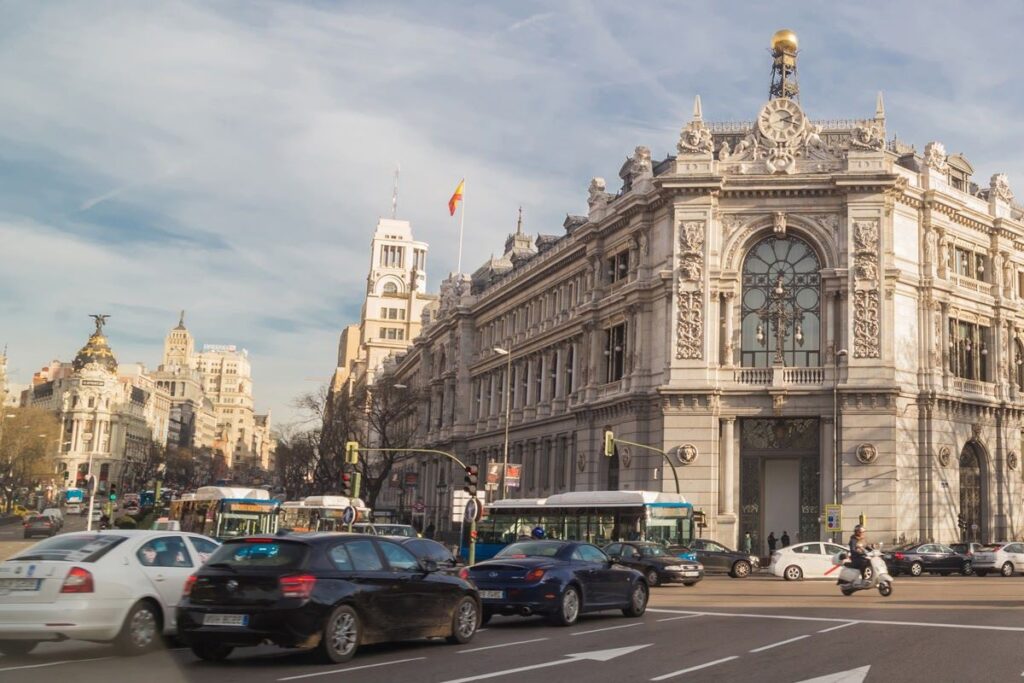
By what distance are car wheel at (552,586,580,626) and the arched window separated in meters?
33.9

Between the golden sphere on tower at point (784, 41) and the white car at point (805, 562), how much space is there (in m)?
31.9

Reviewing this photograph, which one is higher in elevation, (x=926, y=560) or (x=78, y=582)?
(x=926, y=560)

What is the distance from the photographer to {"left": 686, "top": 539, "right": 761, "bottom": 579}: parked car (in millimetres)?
40156

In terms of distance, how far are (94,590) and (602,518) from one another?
1171 inches

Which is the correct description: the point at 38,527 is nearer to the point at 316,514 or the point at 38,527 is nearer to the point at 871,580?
the point at 316,514

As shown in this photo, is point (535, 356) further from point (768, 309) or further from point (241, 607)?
point (241, 607)

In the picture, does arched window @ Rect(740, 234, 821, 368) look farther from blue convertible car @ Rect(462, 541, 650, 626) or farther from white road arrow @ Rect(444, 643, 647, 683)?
white road arrow @ Rect(444, 643, 647, 683)

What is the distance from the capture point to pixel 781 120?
51.8 m

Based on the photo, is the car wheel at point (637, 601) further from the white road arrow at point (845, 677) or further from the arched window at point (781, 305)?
the arched window at point (781, 305)

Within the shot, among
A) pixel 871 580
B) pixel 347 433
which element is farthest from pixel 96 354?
pixel 871 580

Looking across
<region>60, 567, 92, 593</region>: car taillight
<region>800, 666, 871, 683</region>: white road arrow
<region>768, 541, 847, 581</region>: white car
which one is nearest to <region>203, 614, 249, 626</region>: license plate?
<region>60, 567, 92, 593</region>: car taillight

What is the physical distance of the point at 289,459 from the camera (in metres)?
99.5

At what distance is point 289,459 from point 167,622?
3437 inches

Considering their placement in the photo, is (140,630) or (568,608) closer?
(140,630)
